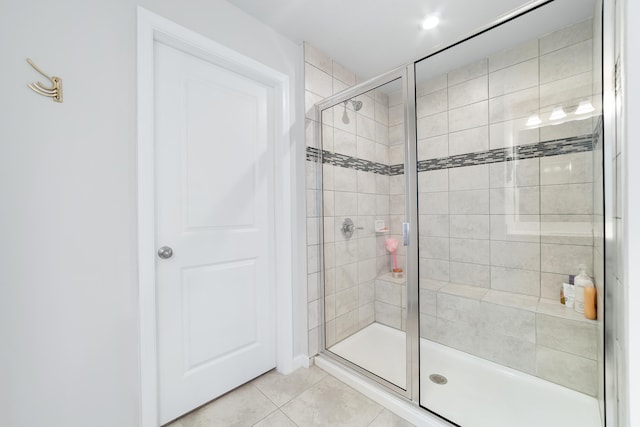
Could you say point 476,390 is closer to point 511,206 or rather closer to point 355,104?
point 511,206

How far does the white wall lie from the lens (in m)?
0.95

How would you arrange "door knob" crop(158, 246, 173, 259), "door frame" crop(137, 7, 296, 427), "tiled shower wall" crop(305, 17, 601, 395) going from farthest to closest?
"tiled shower wall" crop(305, 17, 601, 395) < "door knob" crop(158, 246, 173, 259) < "door frame" crop(137, 7, 296, 427)

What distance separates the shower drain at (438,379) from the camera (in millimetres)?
1602

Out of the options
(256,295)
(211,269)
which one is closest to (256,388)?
(256,295)

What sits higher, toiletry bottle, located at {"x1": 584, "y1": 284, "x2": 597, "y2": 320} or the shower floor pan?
toiletry bottle, located at {"x1": 584, "y1": 284, "x2": 597, "y2": 320}

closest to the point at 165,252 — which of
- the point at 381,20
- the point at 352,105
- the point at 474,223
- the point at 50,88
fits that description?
the point at 50,88

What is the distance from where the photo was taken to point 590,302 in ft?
4.72

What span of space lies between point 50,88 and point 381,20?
175cm

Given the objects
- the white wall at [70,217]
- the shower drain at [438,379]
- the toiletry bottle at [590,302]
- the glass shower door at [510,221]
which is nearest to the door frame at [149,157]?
the white wall at [70,217]

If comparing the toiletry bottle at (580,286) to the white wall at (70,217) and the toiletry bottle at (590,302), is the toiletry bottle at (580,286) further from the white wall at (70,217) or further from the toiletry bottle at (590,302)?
the white wall at (70,217)

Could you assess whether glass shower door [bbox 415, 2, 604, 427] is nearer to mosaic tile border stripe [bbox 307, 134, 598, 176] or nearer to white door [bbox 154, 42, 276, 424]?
mosaic tile border stripe [bbox 307, 134, 598, 176]

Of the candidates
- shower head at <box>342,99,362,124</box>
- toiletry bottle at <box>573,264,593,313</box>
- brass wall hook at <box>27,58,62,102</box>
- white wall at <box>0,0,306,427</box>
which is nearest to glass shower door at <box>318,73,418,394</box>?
shower head at <box>342,99,362,124</box>

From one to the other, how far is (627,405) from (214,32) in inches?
85.4

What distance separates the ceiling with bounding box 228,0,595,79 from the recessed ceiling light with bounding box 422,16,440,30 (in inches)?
1.1
